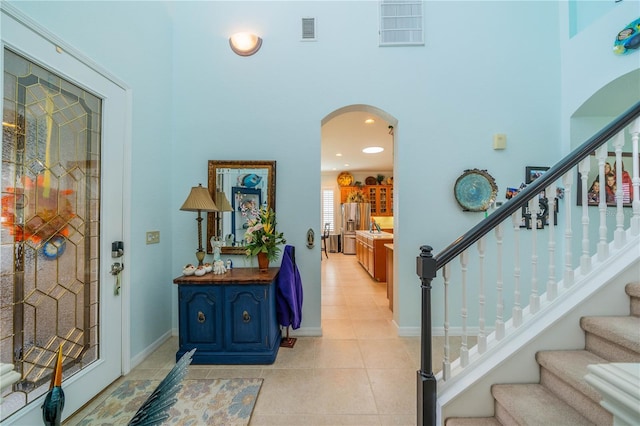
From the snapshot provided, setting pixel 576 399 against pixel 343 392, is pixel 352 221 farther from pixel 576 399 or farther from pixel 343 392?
pixel 576 399

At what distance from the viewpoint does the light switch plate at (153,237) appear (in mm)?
2432

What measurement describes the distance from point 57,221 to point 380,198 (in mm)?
7647

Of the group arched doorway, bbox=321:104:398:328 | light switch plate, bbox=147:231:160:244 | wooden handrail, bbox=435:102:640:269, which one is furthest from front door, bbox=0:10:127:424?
wooden handrail, bbox=435:102:640:269

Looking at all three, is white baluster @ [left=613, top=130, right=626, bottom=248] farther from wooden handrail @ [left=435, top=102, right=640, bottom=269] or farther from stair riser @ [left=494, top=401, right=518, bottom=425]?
stair riser @ [left=494, top=401, right=518, bottom=425]

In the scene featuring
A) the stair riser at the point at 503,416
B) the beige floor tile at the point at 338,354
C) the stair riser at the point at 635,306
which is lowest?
the beige floor tile at the point at 338,354

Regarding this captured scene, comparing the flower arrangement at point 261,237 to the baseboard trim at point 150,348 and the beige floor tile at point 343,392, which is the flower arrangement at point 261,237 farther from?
the baseboard trim at point 150,348

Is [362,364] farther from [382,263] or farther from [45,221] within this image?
[382,263]

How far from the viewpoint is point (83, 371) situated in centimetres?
177

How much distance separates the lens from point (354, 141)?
5.27 meters

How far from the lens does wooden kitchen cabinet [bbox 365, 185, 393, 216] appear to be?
8.30 metres

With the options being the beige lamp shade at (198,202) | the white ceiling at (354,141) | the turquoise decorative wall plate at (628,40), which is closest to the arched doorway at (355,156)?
the white ceiling at (354,141)

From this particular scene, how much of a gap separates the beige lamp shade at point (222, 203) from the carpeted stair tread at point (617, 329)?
2.82 m

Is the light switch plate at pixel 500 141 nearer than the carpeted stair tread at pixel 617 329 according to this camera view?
No

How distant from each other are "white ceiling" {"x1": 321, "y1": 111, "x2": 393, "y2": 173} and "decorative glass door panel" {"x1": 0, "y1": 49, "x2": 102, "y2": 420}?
2.43 meters
